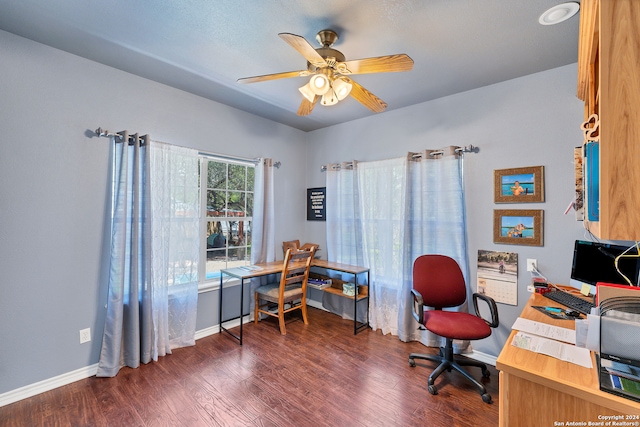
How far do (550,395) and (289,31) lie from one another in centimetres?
242

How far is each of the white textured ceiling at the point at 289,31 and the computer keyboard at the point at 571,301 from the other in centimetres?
182

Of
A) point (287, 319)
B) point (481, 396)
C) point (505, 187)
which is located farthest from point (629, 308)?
point (287, 319)

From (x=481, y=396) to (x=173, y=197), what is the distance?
321 centimetres

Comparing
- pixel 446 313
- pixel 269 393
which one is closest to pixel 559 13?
pixel 446 313

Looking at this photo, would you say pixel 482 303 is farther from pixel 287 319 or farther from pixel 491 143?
pixel 287 319

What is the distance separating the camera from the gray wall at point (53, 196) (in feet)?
6.49

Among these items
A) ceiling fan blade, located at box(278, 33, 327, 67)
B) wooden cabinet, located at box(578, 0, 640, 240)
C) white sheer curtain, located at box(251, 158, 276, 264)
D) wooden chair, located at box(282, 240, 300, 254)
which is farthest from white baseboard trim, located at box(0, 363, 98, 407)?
wooden cabinet, located at box(578, 0, 640, 240)

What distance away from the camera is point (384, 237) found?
3260mm

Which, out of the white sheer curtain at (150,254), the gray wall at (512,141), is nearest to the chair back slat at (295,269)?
the white sheer curtain at (150,254)

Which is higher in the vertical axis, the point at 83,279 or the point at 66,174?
the point at 66,174

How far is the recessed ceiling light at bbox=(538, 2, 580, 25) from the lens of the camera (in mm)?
1562

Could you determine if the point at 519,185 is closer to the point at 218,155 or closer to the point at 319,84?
the point at 319,84

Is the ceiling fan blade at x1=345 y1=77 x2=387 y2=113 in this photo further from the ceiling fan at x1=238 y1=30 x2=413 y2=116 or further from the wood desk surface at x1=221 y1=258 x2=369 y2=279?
the wood desk surface at x1=221 y1=258 x2=369 y2=279

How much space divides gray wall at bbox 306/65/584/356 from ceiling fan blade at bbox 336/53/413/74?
4.64ft
